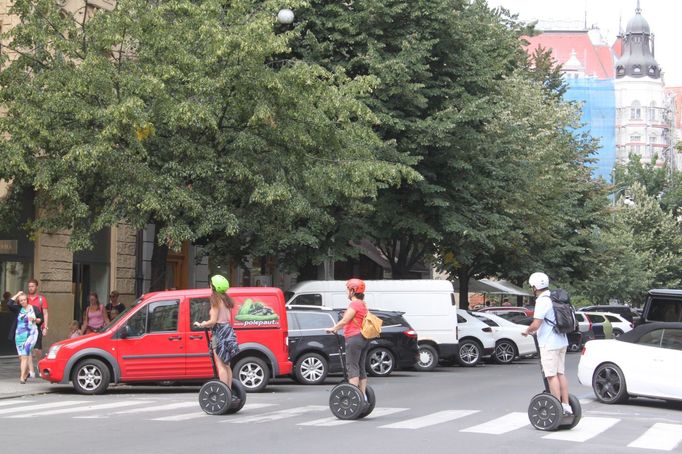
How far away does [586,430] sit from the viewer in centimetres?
1320

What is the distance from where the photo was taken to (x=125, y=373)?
18.5 metres

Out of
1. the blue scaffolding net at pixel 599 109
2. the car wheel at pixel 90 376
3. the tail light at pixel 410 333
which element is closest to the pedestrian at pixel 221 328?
the car wheel at pixel 90 376

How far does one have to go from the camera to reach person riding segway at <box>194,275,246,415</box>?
45.4 ft

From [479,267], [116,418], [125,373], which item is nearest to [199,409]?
[116,418]

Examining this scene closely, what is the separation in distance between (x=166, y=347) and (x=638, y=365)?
768cm

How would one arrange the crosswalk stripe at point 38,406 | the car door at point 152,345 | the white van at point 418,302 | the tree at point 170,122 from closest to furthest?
the crosswalk stripe at point 38,406 → the car door at point 152,345 → the tree at point 170,122 → the white van at point 418,302

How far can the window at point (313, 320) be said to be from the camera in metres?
21.6

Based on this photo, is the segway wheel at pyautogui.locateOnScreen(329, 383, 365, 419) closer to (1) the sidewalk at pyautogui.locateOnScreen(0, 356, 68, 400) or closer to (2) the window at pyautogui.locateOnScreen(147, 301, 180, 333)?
(2) the window at pyautogui.locateOnScreen(147, 301, 180, 333)

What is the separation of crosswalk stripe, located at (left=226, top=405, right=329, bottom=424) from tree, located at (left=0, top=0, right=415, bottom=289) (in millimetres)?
5803

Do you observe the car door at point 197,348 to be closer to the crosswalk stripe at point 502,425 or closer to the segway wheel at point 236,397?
the segway wheel at point 236,397

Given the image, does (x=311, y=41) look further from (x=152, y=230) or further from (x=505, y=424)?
(x=505, y=424)

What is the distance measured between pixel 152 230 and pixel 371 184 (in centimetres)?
1063

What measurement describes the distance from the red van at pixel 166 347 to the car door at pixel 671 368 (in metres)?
6.14

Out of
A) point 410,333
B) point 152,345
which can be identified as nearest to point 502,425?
point 152,345
